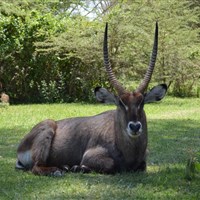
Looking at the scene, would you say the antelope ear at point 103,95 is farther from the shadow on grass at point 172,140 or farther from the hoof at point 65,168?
the shadow on grass at point 172,140

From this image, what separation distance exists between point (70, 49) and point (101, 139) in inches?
507

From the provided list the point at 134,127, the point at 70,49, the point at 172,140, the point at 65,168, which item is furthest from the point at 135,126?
the point at 70,49

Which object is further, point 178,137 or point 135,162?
point 178,137

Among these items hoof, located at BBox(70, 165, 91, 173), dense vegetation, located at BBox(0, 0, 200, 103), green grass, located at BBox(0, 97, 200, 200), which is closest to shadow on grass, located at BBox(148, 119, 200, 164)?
green grass, located at BBox(0, 97, 200, 200)

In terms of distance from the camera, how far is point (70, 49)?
19.8 m

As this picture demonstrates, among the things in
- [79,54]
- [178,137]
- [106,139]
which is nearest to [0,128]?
[178,137]

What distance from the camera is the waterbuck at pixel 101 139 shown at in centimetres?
661

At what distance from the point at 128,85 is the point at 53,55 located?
286cm

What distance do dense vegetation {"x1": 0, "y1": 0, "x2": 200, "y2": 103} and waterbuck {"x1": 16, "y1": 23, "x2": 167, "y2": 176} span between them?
1188 centimetres

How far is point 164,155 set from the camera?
8.57 metres

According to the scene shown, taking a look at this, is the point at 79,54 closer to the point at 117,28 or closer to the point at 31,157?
the point at 117,28

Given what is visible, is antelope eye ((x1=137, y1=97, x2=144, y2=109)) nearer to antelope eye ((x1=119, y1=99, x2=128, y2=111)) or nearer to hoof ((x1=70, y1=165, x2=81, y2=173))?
antelope eye ((x1=119, y1=99, x2=128, y2=111))

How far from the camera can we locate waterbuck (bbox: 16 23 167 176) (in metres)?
6.61

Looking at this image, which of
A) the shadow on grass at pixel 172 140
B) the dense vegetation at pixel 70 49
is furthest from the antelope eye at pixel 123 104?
the dense vegetation at pixel 70 49
